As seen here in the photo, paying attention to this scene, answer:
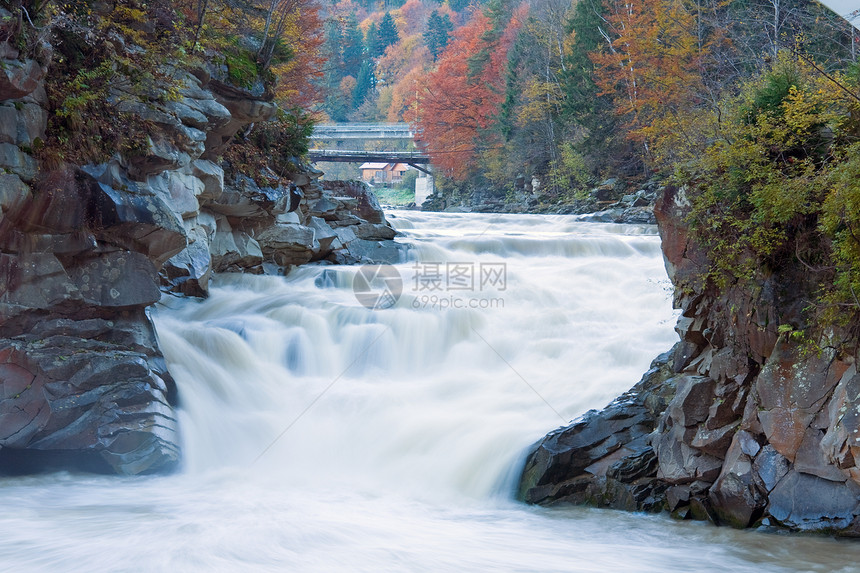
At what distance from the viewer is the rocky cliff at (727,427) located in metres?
5.95

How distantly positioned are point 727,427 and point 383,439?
14.3 ft

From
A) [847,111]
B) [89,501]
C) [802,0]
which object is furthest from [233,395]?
[802,0]

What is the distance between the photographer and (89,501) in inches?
289

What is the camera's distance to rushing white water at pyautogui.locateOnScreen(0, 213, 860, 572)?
6.12 metres

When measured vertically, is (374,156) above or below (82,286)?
above

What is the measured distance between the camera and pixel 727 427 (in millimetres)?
6809

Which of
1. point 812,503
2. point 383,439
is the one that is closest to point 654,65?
point 383,439

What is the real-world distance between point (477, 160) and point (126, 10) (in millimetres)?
33822

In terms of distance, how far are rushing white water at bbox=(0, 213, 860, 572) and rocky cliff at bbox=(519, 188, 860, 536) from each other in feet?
0.95

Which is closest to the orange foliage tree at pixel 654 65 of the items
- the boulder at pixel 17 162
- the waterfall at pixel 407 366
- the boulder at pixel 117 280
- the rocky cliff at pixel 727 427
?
the waterfall at pixel 407 366

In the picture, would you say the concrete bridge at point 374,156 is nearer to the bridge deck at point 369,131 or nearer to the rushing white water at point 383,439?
the bridge deck at point 369,131

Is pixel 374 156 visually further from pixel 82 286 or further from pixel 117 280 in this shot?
pixel 82 286

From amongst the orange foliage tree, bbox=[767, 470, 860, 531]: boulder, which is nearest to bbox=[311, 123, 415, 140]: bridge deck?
the orange foliage tree

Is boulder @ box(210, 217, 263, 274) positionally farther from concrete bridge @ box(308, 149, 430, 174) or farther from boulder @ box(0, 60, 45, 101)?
concrete bridge @ box(308, 149, 430, 174)
